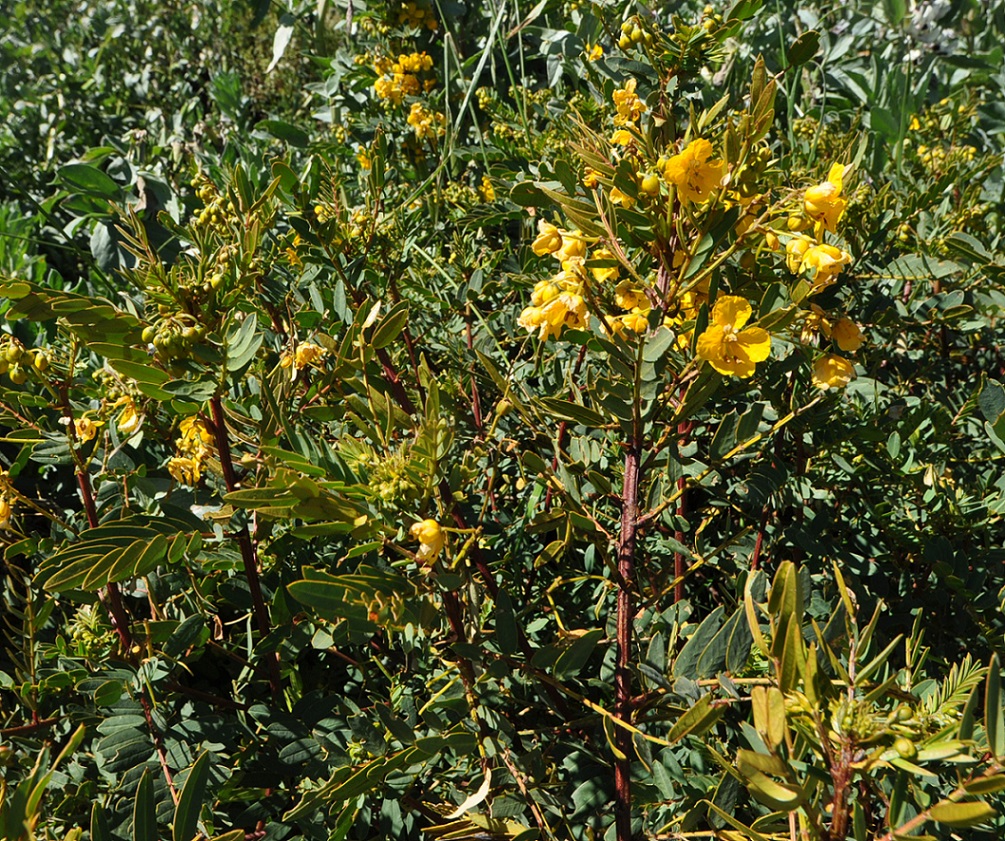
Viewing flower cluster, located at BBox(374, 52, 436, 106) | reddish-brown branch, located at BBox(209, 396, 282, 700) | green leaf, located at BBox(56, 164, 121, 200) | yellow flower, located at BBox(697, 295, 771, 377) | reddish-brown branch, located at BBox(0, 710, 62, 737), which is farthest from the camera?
green leaf, located at BBox(56, 164, 121, 200)

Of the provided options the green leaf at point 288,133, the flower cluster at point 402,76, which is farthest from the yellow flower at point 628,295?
the green leaf at point 288,133

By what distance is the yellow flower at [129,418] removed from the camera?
1.02 meters

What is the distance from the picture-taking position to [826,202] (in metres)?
0.81

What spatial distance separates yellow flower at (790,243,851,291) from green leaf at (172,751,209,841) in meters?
0.70

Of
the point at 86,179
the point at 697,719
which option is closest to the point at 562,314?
the point at 697,719

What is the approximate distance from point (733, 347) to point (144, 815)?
66cm

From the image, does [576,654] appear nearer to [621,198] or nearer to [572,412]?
[572,412]

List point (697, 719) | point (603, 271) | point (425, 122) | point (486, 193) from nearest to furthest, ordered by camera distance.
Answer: point (697, 719) < point (603, 271) < point (486, 193) < point (425, 122)

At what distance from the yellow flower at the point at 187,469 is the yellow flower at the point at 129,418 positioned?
0.06 metres

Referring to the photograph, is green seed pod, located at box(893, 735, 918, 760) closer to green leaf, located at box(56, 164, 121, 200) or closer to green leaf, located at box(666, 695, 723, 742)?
green leaf, located at box(666, 695, 723, 742)

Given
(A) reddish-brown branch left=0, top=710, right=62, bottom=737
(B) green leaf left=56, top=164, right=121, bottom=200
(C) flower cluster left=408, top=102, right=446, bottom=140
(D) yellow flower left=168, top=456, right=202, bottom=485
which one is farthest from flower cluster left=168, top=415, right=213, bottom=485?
(B) green leaf left=56, top=164, right=121, bottom=200

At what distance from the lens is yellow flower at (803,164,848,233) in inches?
31.6

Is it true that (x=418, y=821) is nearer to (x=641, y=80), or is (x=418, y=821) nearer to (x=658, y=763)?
(x=658, y=763)

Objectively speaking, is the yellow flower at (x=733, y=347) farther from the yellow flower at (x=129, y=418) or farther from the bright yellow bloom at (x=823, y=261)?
the yellow flower at (x=129, y=418)
